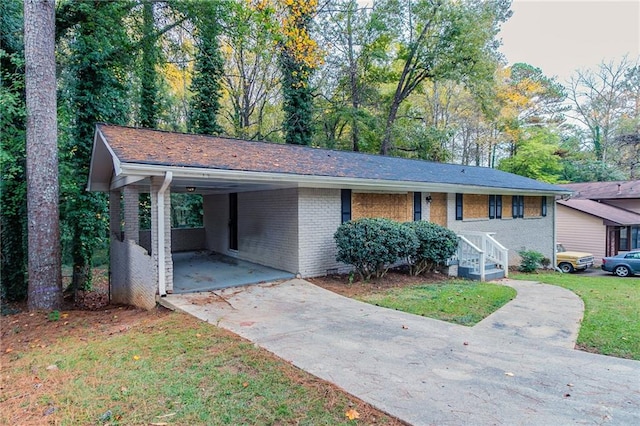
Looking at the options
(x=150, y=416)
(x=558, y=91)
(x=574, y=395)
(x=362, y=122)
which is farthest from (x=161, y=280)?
(x=558, y=91)

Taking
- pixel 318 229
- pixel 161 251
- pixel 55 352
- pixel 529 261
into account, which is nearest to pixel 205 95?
pixel 318 229

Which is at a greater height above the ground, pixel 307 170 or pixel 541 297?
pixel 307 170

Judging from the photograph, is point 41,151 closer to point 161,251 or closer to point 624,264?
point 161,251

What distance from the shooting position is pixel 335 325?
554 centimetres

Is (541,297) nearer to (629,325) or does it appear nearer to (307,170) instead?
(629,325)

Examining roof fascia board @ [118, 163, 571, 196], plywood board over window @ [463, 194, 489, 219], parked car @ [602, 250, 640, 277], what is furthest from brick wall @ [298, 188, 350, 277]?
parked car @ [602, 250, 640, 277]

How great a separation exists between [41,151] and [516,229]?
16589 mm

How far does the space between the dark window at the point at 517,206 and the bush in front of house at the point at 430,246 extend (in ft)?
23.6

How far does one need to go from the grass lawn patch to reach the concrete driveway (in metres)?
0.38

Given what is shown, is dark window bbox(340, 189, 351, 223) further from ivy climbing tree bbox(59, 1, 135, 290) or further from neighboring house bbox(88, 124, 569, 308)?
ivy climbing tree bbox(59, 1, 135, 290)

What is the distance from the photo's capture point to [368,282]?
891 cm

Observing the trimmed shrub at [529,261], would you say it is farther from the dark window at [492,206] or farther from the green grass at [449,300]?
the green grass at [449,300]

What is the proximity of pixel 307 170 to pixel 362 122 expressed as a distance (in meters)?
15.5

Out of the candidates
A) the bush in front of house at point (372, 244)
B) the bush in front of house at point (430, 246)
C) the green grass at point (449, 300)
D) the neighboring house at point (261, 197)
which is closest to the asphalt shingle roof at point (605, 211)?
the neighboring house at point (261, 197)
